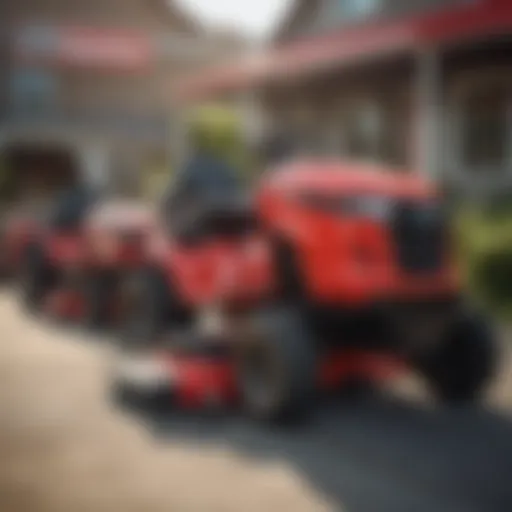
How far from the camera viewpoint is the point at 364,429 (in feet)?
3.82

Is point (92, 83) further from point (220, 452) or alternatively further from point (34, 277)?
point (220, 452)

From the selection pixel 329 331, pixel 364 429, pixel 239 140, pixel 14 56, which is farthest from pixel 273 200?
pixel 14 56

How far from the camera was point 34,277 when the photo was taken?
137cm


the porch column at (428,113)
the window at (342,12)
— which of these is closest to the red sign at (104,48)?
the window at (342,12)

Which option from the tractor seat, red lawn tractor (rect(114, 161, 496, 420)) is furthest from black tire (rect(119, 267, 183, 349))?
the tractor seat

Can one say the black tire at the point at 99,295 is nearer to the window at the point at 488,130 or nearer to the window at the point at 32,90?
the window at the point at 32,90

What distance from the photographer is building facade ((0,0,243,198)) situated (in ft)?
3.82

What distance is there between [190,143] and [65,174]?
19 cm

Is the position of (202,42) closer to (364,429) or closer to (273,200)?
(273,200)

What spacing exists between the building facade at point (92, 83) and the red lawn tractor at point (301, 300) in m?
0.11

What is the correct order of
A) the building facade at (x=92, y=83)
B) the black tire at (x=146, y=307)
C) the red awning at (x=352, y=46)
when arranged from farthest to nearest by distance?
the black tire at (x=146, y=307) → the building facade at (x=92, y=83) → the red awning at (x=352, y=46)

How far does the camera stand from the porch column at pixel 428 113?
1.04m

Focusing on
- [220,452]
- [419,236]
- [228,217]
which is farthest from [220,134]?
[220,452]

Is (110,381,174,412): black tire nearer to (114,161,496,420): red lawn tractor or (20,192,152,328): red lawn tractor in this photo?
(114,161,496,420): red lawn tractor
